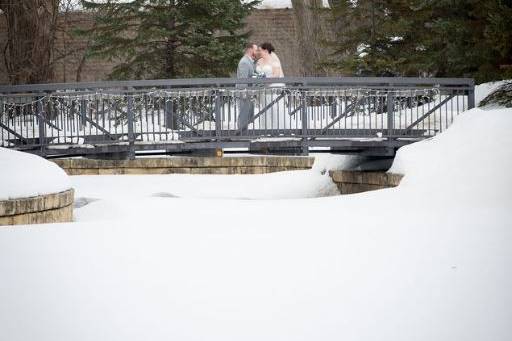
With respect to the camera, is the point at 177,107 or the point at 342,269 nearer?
Result: the point at 342,269

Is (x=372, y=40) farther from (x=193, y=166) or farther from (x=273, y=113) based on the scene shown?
(x=273, y=113)

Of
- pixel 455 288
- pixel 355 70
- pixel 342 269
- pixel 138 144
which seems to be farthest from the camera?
pixel 355 70

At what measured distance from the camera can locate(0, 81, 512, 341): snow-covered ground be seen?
359 inches

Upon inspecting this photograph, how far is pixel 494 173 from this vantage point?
15914 mm

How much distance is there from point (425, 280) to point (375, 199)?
5.53m

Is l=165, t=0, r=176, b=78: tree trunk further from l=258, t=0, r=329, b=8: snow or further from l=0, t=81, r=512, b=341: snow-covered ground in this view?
l=258, t=0, r=329, b=8: snow

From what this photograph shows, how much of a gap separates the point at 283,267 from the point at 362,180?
881 centimetres

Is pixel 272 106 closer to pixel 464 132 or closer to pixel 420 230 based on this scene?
pixel 464 132

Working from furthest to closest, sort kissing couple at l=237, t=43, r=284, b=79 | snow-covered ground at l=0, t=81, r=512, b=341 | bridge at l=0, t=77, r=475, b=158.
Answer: kissing couple at l=237, t=43, r=284, b=79 < bridge at l=0, t=77, r=475, b=158 < snow-covered ground at l=0, t=81, r=512, b=341

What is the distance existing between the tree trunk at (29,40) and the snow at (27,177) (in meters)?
14.6

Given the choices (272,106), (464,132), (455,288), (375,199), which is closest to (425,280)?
(455,288)

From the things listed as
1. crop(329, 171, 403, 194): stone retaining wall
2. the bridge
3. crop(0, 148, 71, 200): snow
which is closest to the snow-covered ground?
crop(0, 148, 71, 200): snow

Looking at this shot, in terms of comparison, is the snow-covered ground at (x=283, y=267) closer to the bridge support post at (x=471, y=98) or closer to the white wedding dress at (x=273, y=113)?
the bridge support post at (x=471, y=98)

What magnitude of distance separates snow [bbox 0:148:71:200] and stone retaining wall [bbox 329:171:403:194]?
6.03 metres
